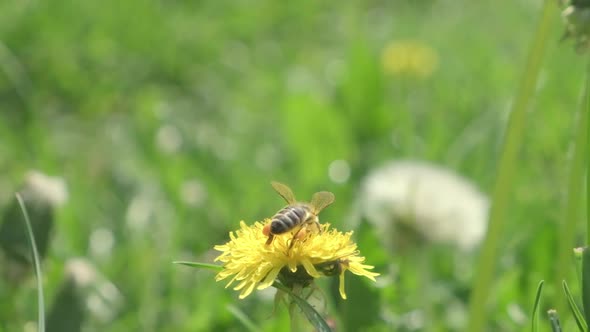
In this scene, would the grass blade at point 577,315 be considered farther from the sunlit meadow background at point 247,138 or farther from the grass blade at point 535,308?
the sunlit meadow background at point 247,138

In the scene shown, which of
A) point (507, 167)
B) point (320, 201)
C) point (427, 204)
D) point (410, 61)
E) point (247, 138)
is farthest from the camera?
point (410, 61)

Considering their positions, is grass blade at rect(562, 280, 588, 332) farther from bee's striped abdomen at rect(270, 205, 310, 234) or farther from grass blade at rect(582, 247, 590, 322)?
bee's striped abdomen at rect(270, 205, 310, 234)

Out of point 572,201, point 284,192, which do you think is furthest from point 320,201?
point 572,201

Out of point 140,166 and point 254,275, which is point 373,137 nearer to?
point 140,166

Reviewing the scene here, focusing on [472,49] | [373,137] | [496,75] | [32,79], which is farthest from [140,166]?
[472,49]

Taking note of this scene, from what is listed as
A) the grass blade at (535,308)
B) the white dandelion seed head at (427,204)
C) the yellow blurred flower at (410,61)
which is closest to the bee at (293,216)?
the grass blade at (535,308)

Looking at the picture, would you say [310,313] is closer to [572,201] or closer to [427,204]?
[572,201]
